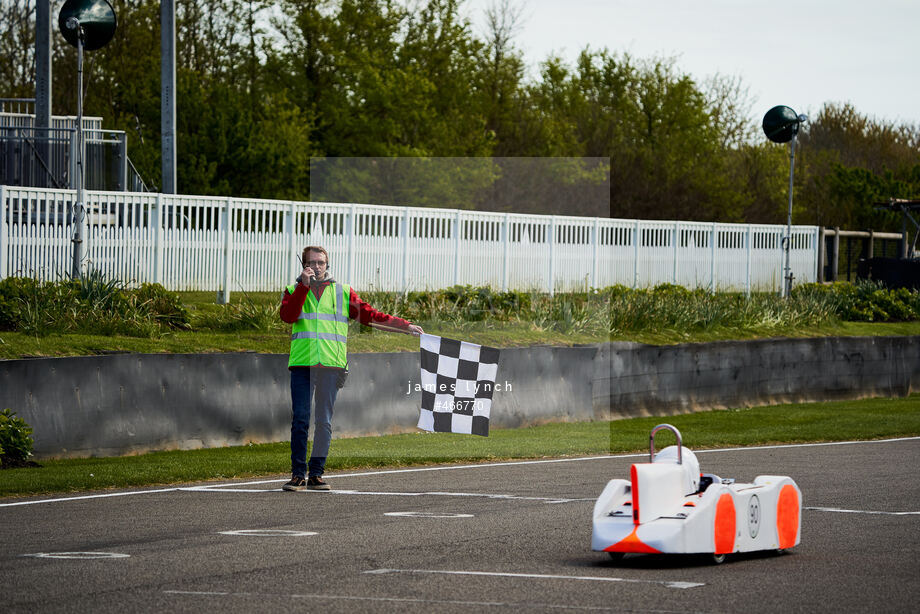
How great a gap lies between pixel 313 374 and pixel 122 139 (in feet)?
53.6

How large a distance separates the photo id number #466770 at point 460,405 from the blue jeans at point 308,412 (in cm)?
135

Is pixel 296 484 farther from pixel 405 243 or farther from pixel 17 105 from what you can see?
pixel 17 105

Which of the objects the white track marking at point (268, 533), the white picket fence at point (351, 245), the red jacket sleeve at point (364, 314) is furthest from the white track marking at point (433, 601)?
the white picket fence at point (351, 245)

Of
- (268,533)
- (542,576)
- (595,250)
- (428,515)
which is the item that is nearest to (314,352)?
(428,515)

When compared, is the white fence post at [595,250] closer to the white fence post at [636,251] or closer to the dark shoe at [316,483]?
the white fence post at [636,251]

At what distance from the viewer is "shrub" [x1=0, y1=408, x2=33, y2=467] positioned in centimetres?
1341

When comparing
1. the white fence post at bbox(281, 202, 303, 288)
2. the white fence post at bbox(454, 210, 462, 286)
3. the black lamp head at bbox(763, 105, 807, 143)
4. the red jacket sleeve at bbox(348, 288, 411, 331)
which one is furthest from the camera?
the black lamp head at bbox(763, 105, 807, 143)

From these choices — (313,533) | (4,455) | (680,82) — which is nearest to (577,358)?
(4,455)

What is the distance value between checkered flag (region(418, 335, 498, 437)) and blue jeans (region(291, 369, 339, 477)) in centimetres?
115

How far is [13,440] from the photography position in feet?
44.1

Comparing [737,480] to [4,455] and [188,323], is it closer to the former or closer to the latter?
[4,455]

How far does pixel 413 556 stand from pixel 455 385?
466 cm

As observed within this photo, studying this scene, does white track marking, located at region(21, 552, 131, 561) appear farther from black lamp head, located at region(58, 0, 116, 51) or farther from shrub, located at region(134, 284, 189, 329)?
black lamp head, located at region(58, 0, 116, 51)

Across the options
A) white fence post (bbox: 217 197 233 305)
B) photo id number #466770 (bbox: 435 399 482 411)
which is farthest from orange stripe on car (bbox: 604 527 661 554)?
white fence post (bbox: 217 197 233 305)
